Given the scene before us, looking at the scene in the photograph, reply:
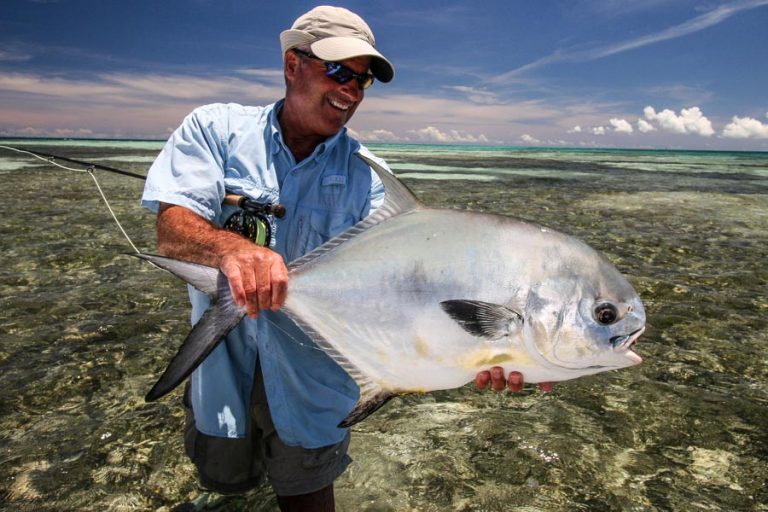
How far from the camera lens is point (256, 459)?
2201 millimetres

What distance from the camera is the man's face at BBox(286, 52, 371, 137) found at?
2006 mm

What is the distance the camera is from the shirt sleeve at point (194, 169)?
1.78 m

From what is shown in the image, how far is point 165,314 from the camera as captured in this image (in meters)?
4.54

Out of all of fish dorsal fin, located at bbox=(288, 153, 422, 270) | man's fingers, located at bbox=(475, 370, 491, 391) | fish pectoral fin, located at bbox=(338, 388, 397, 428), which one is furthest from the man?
man's fingers, located at bbox=(475, 370, 491, 391)

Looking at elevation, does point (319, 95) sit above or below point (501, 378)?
above

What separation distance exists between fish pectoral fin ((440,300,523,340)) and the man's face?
88 cm

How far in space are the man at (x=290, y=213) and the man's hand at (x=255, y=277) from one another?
447 millimetres

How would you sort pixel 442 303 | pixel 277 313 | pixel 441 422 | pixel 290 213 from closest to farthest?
pixel 442 303, pixel 277 313, pixel 290 213, pixel 441 422

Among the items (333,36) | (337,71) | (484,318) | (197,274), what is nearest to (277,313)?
(197,274)

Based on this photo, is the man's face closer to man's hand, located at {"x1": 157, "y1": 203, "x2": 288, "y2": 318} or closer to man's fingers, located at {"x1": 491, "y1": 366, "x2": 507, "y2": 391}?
man's hand, located at {"x1": 157, "y1": 203, "x2": 288, "y2": 318}

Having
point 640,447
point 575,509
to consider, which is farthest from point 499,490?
point 640,447

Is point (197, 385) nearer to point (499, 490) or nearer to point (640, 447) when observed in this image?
point (499, 490)

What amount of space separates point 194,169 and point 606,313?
4.55 ft

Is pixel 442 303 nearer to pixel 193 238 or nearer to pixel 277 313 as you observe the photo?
pixel 277 313
